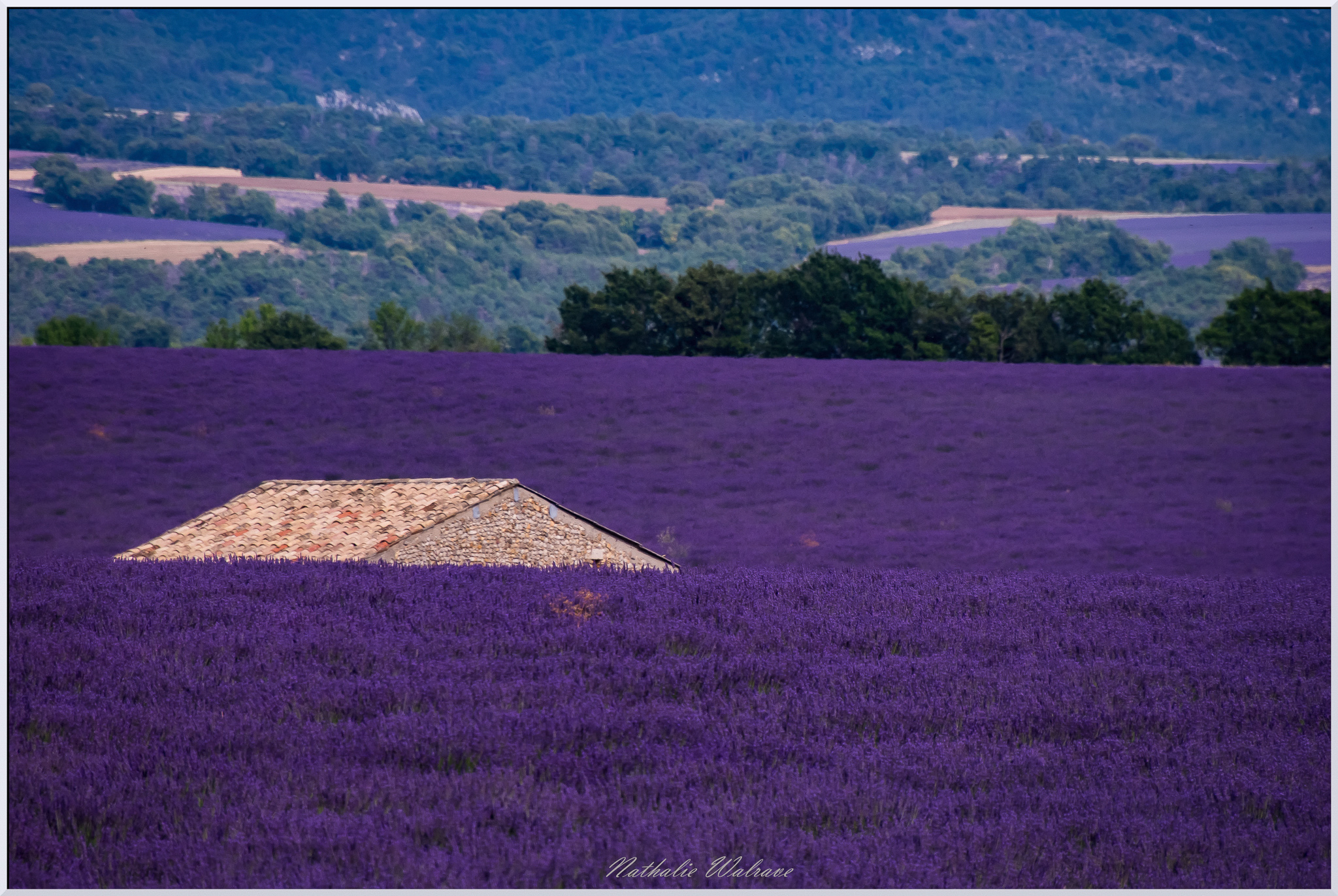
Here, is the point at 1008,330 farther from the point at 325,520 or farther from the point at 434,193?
the point at 434,193

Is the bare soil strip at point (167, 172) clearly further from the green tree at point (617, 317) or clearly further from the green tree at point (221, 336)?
the green tree at point (617, 317)

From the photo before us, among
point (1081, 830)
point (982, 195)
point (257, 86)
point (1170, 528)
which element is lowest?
point (1170, 528)

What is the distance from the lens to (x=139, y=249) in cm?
8188

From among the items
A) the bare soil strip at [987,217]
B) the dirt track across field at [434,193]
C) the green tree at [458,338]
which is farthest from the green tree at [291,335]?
the bare soil strip at [987,217]

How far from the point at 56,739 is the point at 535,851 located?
205cm

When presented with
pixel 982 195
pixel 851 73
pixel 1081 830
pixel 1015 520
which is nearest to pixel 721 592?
pixel 1081 830

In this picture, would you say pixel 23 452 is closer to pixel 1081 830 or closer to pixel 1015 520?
pixel 1015 520

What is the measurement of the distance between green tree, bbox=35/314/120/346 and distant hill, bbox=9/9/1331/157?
110m

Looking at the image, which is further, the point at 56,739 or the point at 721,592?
the point at 721,592

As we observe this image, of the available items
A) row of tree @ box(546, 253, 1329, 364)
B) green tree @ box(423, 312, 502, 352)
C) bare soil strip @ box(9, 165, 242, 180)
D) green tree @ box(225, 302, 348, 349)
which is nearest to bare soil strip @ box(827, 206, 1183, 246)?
bare soil strip @ box(9, 165, 242, 180)

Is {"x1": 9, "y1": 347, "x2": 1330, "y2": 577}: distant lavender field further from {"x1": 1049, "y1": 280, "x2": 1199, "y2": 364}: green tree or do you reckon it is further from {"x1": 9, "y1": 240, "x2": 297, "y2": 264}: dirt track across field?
{"x1": 9, "y1": 240, "x2": 297, "y2": 264}: dirt track across field

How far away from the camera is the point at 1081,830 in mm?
3623

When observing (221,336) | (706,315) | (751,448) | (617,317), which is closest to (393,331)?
(221,336)

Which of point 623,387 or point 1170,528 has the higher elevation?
point 623,387
